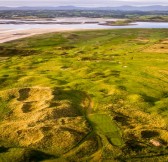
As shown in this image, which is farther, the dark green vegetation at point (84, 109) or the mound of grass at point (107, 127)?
the mound of grass at point (107, 127)

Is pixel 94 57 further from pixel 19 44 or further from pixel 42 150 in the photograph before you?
pixel 42 150

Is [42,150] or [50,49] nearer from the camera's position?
[42,150]

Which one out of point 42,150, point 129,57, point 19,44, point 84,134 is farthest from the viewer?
point 19,44

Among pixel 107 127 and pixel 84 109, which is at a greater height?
pixel 107 127

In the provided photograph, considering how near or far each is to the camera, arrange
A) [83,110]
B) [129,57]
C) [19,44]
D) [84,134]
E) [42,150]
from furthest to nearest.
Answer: [19,44] < [129,57] < [83,110] < [84,134] < [42,150]

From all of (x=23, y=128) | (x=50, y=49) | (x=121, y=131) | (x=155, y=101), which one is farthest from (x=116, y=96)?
(x=50, y=49)

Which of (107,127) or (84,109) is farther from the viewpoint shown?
(84,109)

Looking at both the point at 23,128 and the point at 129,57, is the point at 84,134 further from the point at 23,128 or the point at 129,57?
the point at 129,57
